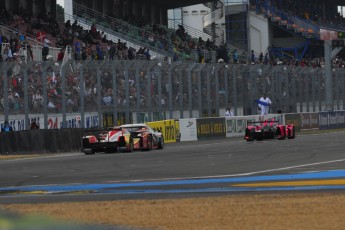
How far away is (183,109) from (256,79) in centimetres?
657

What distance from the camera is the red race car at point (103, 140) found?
2764 centimetres

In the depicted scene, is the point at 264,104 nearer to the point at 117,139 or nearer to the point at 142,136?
the point at 142,136

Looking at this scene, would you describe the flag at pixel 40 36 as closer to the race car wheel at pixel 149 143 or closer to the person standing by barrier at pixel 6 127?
the person standing by barrier at pixel 6 127

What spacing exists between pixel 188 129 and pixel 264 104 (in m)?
5.87

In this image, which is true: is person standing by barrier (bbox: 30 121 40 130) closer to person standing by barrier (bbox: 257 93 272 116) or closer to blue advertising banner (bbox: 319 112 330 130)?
person standing by barrier (bbox: 257 93 272 116)

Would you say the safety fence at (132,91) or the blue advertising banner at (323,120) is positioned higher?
the safety fence at (132,91)

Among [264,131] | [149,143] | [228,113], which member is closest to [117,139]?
[149,143]

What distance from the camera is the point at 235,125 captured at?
1615 inches

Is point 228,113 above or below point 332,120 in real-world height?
above

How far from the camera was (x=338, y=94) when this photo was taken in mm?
49781

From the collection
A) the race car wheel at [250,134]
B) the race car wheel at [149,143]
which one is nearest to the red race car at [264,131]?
the race car wheel at [250,134]

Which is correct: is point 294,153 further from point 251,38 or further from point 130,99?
point 251,38

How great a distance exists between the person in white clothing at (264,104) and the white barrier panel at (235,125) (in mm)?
925

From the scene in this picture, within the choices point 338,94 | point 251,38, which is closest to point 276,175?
point 338,94
